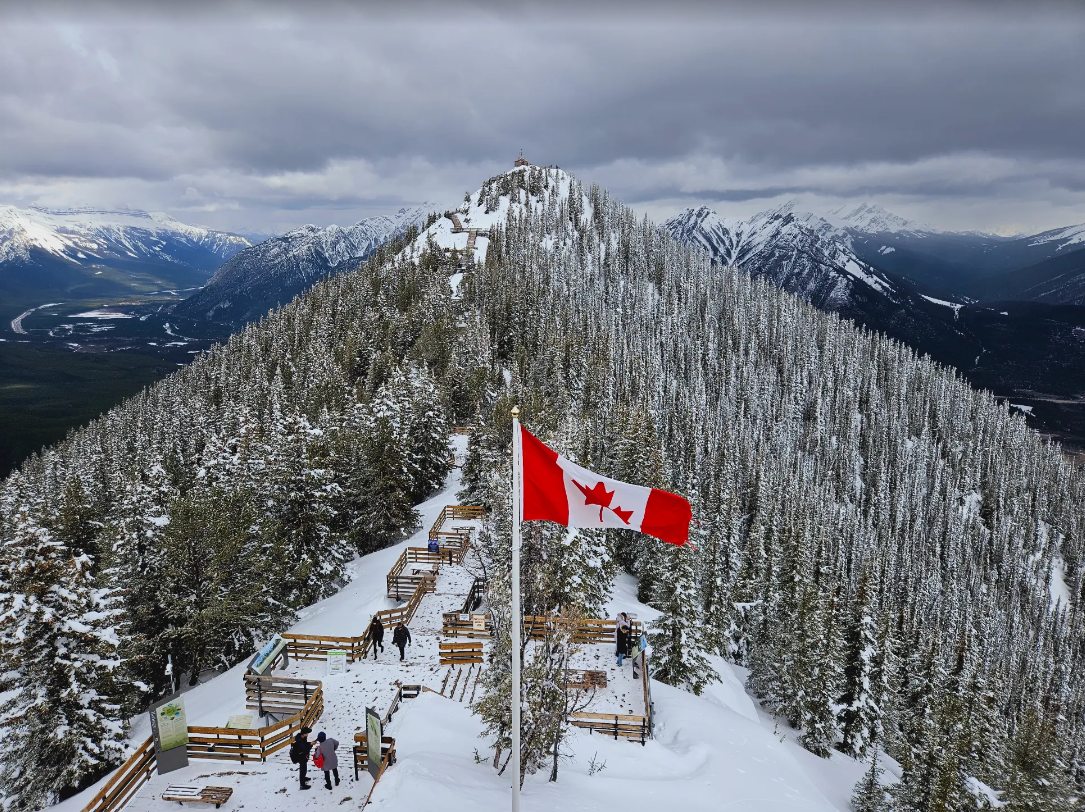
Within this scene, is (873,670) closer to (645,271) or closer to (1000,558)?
(1000,558)

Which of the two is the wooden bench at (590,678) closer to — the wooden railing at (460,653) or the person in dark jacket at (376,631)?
the wooden railing at (460,653)

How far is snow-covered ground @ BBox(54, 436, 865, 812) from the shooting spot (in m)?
15.7

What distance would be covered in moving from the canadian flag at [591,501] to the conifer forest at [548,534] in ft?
22.5

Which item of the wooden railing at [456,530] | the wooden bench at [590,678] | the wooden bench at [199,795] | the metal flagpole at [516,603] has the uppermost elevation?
the metal flagpole at [516,603]

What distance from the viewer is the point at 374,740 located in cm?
1656

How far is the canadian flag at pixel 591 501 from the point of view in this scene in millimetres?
11031

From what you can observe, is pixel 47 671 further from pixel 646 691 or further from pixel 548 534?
pixel 646 691

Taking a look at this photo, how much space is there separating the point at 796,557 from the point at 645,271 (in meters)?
156

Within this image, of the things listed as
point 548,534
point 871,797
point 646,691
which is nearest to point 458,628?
point 548,534

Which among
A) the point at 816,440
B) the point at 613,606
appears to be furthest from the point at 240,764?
the point at 816,440

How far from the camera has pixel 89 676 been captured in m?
19.5

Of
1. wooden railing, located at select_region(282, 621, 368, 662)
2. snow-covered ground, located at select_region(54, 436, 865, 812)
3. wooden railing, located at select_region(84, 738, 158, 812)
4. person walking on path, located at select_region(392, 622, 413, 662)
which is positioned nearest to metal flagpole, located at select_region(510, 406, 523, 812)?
snow-covered ground, located at select_region(54, 436, 865, 812)

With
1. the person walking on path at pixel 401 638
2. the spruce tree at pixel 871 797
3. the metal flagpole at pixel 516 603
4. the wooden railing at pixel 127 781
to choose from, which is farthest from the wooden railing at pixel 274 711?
the spruce tree at pixel 871 797

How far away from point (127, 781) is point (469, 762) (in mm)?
9772
